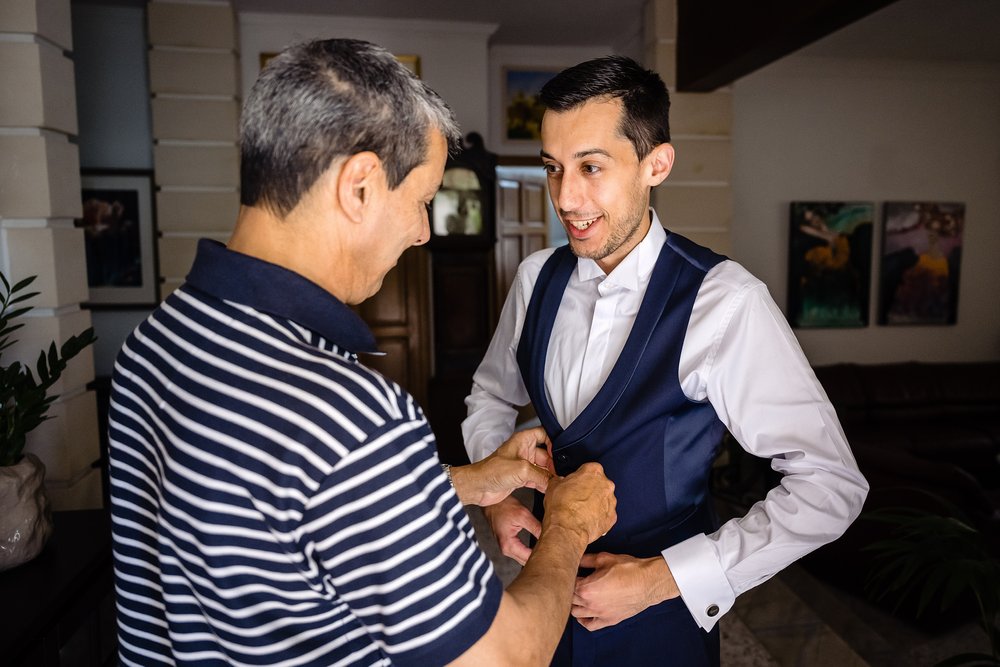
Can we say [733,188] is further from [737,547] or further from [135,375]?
[135,375]

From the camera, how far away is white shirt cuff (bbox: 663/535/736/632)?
3.70ft

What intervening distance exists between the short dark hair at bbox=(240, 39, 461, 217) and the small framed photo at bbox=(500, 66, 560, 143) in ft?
16.3

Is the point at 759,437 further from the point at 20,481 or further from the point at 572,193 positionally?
the point at 20,481

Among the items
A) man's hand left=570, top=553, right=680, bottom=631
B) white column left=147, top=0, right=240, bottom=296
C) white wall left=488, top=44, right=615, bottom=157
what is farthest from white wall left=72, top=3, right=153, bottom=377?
man's hand left=570, top=553, right=680, bottom=631

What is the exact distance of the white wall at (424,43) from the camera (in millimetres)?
4797

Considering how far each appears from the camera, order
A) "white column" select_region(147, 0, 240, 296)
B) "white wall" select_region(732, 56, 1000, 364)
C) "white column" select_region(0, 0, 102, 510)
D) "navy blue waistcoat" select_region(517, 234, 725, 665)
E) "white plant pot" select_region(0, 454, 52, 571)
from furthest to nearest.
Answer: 1. "white wall" select_region(732, 56, 1000, 364)
2. "white column" select_region(147, 0, 240, 296)
3. "white column" select_region(0, 0, 102, 510)
4. "white plant pot" select_region(0, 454, 52, 571)
5. "navy blue waistcoat" select_region(517, 234, 725, 665)

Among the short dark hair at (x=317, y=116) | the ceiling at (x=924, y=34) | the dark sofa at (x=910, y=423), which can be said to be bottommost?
the dark sofa at (x=910, y=423)

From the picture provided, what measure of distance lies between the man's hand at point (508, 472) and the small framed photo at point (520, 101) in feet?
15.2

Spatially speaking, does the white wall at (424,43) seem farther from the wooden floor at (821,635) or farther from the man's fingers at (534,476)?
the man's fingers at (534,476)

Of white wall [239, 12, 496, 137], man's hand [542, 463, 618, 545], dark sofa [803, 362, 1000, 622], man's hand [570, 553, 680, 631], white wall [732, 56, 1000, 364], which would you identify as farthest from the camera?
white wall [732, 56, 1000, 364]

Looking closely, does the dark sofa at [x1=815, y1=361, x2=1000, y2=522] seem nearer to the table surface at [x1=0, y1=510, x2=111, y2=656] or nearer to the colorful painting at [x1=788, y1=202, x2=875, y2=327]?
the colorful painting at [x1=788, y1=202, x2=875, y2=327]

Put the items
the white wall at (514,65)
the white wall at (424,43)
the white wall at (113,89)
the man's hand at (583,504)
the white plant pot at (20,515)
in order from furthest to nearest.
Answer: the white wall at (514,65) → the white wall at (424,43) → the white wall at (113,89) → the white plant pot at (20,515) → the man's hand at (583,504)

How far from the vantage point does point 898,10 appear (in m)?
4.52

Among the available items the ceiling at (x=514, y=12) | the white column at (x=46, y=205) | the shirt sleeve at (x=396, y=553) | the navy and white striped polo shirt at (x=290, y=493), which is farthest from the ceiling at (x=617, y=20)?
the shirt sleeve at (x=396, y=553)
